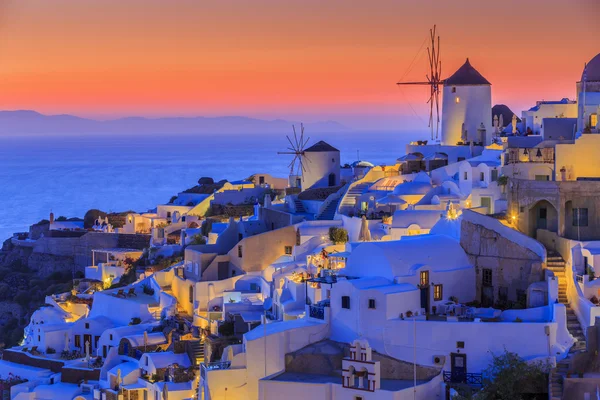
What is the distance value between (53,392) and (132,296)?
18.5 ft

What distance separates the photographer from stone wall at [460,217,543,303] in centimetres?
2617

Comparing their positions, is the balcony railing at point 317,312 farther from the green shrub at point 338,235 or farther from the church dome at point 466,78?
the church dome at point 466,78

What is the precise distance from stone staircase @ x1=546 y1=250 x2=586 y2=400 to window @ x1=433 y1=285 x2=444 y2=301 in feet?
7.29

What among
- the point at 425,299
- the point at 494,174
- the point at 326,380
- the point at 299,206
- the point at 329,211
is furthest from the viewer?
the point at 299,206

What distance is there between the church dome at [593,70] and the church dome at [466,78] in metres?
5.03

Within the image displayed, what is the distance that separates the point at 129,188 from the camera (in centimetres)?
11994

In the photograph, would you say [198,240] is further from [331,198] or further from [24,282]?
[24,282]

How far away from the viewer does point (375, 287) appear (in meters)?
24.7

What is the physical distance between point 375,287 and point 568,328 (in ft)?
12.3

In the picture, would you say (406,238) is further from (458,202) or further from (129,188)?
(129,188)

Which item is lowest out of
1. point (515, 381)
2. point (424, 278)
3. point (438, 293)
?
point (515, 381)

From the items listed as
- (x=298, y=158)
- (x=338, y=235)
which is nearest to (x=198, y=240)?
(x=338, y=235)

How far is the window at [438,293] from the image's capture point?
84.0 ft

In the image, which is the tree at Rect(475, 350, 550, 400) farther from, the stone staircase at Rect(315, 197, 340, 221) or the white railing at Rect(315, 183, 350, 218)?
the white railing at Rect(315, 183, 350, 218)
